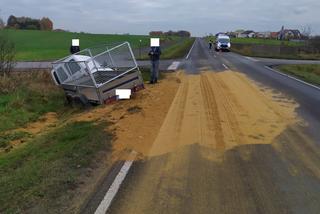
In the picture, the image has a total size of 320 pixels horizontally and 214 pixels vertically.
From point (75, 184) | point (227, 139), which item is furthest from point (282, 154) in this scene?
point (75, 184)

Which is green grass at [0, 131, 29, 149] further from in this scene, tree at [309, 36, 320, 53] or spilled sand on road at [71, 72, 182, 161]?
tree at [309, 36, 320, 53]

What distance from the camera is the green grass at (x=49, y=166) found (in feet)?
19.5

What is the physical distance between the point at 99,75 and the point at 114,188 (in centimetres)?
1019

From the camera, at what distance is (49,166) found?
7594mm

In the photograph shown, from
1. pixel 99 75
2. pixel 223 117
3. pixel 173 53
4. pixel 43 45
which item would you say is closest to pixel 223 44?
pixel 173 53

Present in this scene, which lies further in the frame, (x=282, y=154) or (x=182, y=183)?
(x=282, y=154)

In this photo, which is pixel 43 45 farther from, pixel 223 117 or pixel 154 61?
pixel 223 117

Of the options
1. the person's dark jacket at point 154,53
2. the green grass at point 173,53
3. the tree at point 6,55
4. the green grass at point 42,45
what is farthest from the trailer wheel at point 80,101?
the green grass at point 173,53

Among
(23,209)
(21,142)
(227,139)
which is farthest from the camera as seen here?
(21,142)

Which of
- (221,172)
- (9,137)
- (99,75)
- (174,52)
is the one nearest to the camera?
(221,172)

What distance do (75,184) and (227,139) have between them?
366 centimetres

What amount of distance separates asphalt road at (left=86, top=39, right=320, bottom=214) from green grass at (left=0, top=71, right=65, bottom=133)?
5.48 m

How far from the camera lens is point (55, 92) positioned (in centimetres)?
1864

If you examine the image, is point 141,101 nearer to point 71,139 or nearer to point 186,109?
point 186,109
